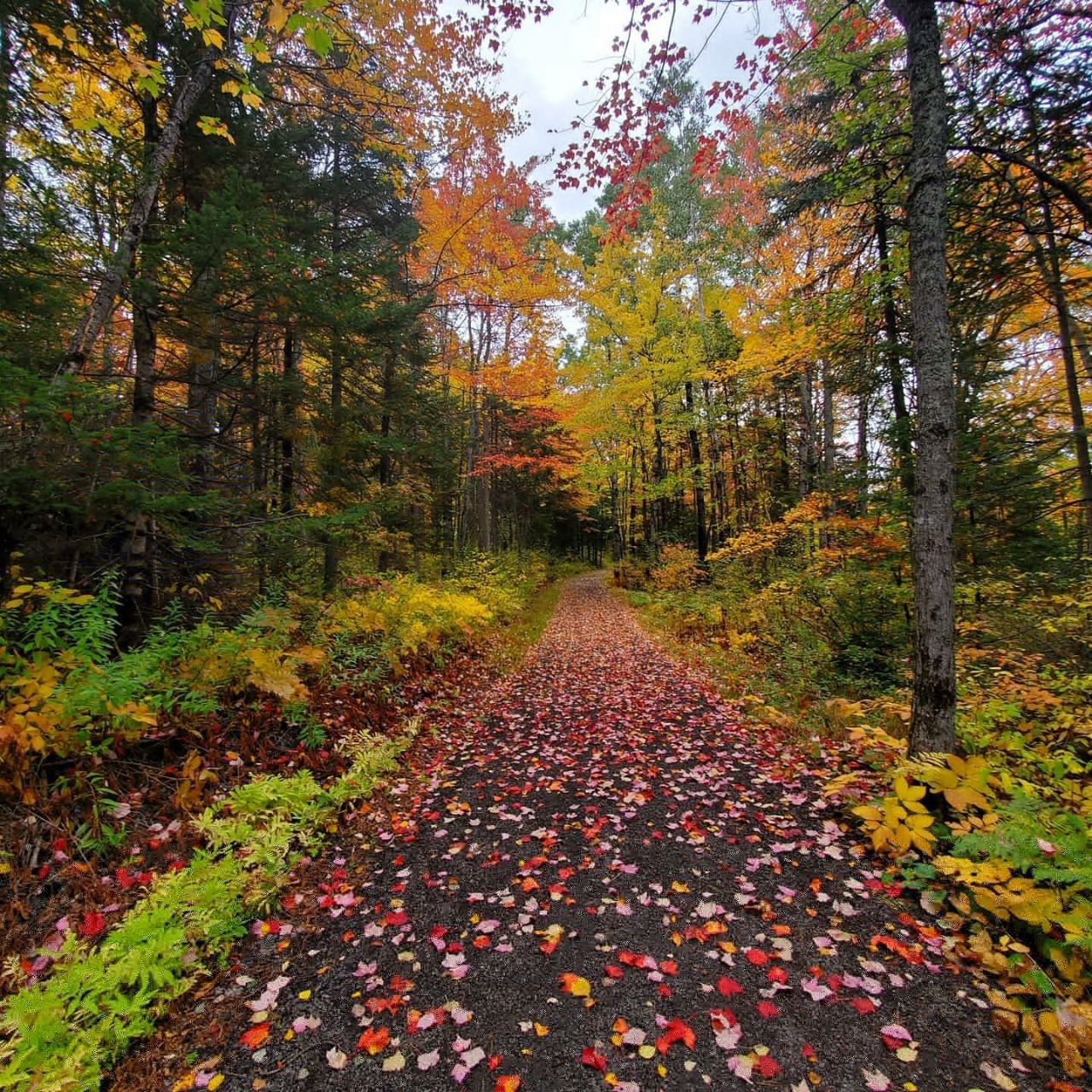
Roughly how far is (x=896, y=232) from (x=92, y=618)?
11649 millimetres

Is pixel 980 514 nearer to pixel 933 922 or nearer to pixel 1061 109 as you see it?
pixel 1061 109

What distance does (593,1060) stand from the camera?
2.19 metres

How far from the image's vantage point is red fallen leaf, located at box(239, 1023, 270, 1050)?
7.45 feet

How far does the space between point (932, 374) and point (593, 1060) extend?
15.8ft

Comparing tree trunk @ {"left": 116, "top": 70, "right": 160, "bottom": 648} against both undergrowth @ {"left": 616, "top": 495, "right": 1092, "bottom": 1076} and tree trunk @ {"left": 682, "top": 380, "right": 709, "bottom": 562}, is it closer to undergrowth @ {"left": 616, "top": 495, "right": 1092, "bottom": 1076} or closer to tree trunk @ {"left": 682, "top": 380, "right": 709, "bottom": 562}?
undergrowth @ {"left": 616, "top": 495, "right": 1092, "bottom": 1076}

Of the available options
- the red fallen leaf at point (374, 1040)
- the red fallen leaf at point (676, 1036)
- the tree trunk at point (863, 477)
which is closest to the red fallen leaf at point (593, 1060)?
the red fallen leaf at point (676, 1036)

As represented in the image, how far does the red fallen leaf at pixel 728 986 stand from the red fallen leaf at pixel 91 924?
3418 millimetres

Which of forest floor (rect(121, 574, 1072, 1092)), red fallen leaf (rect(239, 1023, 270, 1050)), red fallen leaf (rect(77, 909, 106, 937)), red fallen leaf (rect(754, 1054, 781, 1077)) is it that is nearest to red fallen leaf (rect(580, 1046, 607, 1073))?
forest floor (rect(121, 574, 1072, 1092))

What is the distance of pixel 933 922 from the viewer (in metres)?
2.88

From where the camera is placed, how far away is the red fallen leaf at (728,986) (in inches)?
98.6

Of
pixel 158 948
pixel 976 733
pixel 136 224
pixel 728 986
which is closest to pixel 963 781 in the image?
pixel 976 733

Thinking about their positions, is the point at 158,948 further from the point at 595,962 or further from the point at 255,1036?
the point at 595,962

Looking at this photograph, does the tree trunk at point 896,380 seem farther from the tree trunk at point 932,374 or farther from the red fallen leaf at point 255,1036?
the red fallen leaf at point 255,1036

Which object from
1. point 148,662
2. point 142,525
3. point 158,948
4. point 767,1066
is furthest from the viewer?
point 142,525
